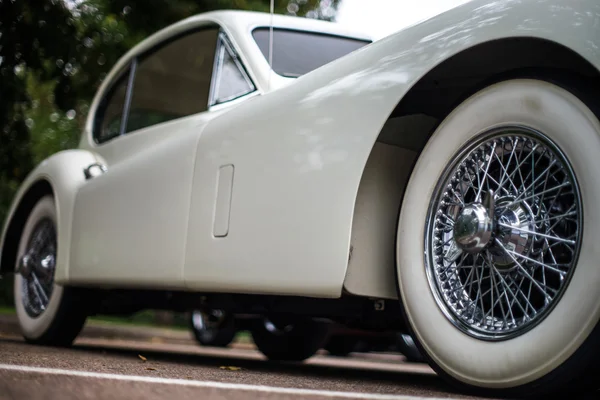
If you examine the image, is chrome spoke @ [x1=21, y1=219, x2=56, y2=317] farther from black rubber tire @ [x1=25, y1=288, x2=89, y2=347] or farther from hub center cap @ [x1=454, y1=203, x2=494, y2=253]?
hub center cap @ [x1=454, y1=203, x2=494, y2=253]

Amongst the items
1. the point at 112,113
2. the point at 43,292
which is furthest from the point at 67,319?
the point at 112,113

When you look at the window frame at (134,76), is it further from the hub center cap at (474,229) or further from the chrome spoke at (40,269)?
the hub center cap at (474,229)

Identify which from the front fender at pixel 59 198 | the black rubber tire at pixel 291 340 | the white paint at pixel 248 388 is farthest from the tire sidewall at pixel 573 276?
the black rubber tire at pixel 291 340

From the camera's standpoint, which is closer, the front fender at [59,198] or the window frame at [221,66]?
A: the window frame at [221,66]

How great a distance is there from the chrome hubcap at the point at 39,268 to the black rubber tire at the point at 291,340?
1.55 m

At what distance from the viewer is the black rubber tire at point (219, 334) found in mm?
6408

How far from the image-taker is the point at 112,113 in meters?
5.37

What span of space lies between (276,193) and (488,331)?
1.04 meters

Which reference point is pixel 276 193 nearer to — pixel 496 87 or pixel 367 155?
pixel 367 155

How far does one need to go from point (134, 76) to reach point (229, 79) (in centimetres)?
140

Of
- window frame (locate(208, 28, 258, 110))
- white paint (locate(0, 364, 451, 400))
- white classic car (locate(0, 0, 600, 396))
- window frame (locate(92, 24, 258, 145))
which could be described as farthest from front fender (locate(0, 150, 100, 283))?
white paint (locate(0, 364, 451, 400))

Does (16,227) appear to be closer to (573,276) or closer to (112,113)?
(112,113)

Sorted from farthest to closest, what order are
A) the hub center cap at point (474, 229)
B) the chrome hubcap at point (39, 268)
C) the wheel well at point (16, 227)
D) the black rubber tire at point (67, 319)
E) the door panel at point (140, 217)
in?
the wheel well at point (16, 227), the chrome hubcap at point (39, 268), the black rubber tire at point (67, 319), the door panel at point (140, 217), the hub center cap at point (474, 229)

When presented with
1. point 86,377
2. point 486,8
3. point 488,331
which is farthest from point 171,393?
point 486,8
